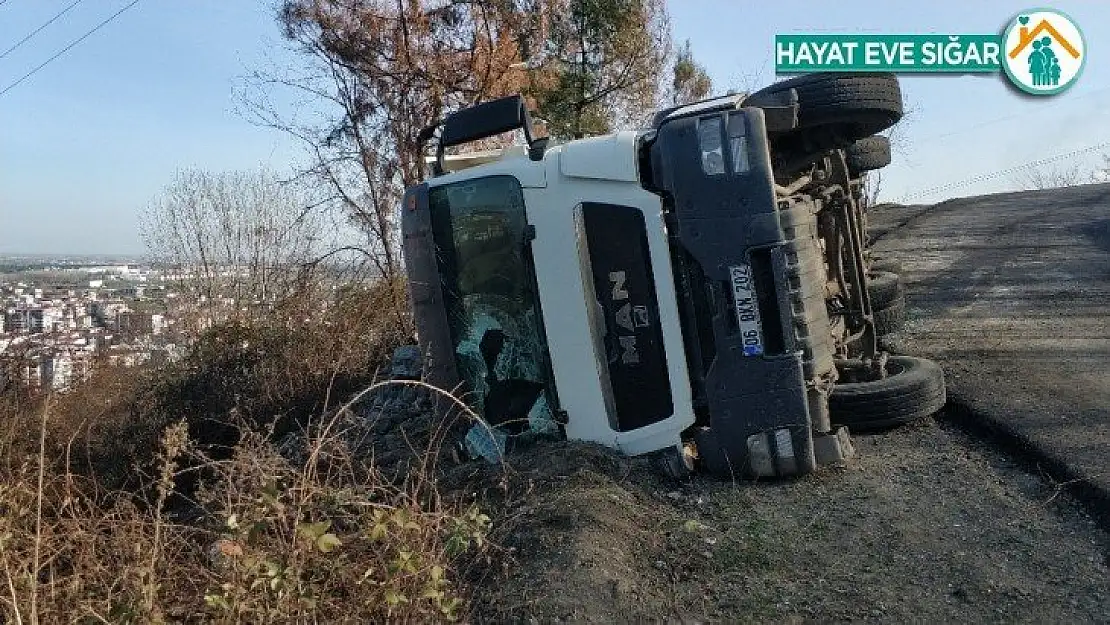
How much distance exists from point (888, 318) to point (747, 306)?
2898mm

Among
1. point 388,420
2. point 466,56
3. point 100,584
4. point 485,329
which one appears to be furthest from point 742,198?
point 466,56

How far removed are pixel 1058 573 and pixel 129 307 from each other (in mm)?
12978

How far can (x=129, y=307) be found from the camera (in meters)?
13.3

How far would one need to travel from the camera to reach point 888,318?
6.73 meters

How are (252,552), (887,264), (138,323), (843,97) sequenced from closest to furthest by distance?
(252,552)
(843,97)
(887,264)
(138,323)

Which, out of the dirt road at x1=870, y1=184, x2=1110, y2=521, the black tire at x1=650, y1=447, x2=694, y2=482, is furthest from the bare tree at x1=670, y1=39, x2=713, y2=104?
the black tire at x1=650, y1=447, x2=694, y2=482

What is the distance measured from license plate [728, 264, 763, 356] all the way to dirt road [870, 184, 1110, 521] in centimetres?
158

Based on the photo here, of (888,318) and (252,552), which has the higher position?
(252,552)

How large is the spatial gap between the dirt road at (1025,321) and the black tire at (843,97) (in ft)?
6.19

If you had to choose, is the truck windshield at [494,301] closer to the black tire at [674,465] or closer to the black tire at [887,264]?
the black tire at [674,465]

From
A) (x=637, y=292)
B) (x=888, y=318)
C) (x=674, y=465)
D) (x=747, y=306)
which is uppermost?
(x=637, y=292)

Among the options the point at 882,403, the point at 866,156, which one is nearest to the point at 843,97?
the point at 866,156

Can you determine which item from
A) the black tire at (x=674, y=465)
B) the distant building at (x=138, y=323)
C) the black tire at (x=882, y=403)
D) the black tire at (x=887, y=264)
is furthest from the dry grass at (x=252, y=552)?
the distant building at (x=138, y=323)

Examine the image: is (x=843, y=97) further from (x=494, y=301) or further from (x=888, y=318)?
(x=888, y=318)
